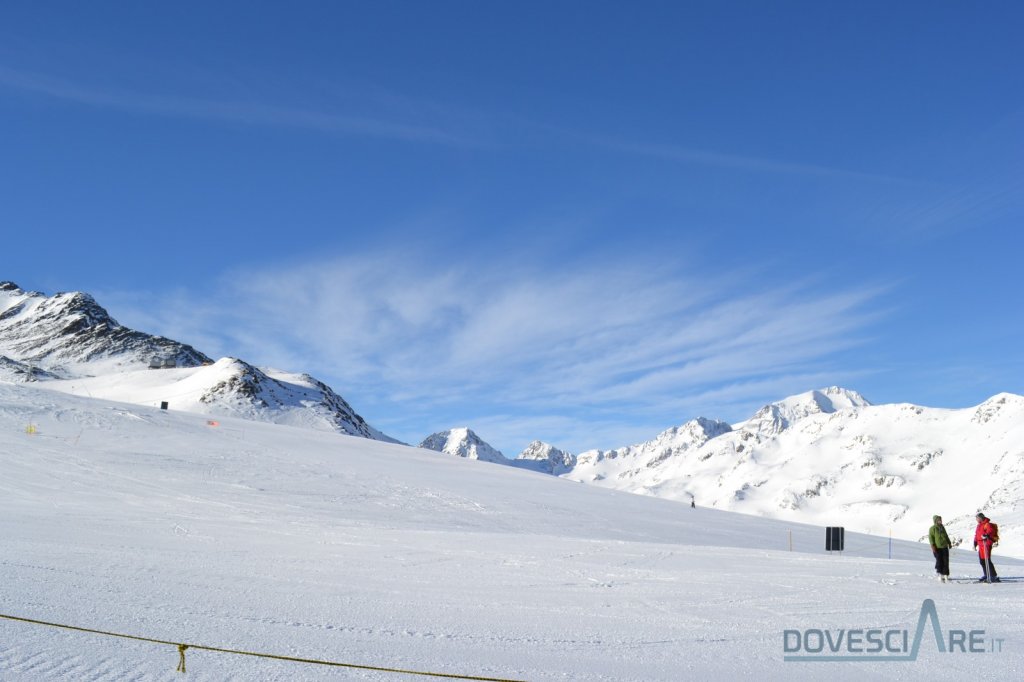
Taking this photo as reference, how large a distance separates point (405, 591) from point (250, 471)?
21699 millimetres

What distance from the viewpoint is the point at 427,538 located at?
1898 centimetres

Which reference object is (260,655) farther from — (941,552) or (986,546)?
(986,546)

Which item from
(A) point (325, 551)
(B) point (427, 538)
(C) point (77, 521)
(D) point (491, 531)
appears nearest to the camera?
(A) point (325, 551)

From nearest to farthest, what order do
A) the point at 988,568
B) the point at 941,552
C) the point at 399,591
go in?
the point at 399,591 < the point at 941,552 < the point at 988,568

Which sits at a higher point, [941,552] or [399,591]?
[941,552]

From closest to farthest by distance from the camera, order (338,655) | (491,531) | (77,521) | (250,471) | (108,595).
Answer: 1. (338,655)
2. (108,595)
3. (77,521)
4. (491,531)
5. (250,471)

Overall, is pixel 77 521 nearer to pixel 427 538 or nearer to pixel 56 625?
pixel 427 538

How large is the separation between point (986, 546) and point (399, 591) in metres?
14.9

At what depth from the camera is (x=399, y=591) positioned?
1152 cm

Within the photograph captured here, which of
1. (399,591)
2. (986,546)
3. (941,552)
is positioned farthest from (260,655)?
(986,546)

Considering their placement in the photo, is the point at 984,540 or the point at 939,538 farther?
the point at 984,540

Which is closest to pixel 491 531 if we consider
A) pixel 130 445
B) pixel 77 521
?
pixel 77 521

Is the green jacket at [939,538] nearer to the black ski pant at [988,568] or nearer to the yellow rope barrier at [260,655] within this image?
the black ski pant at [988,568]

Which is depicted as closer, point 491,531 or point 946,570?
point 946,570
